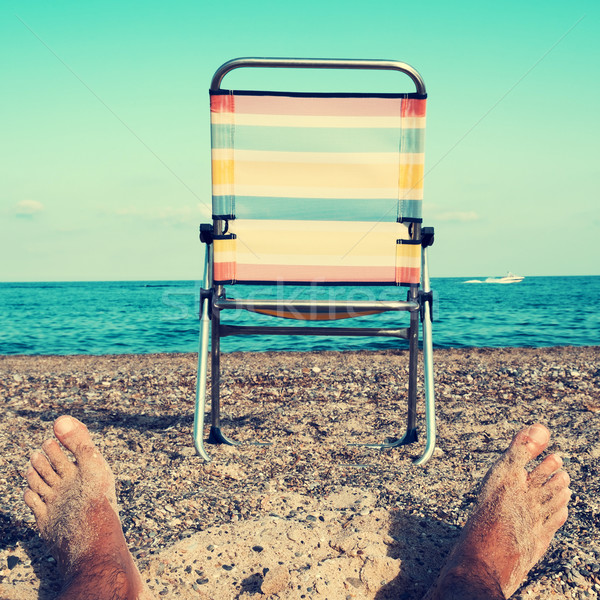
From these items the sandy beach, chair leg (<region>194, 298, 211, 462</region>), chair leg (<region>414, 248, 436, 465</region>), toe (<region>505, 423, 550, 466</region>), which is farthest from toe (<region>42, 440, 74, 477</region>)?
toe (<region>505, 423, 550, 466</region>)

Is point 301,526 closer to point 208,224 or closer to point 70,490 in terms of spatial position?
point 70,490

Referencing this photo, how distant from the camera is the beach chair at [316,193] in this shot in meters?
2.07

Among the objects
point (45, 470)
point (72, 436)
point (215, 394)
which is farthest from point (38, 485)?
point (215, 394)

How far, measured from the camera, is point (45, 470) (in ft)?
5.17

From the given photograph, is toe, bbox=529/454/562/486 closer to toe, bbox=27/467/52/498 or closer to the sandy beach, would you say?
the sandy beach

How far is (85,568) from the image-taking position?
118cm

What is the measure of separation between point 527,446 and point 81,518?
1301mm

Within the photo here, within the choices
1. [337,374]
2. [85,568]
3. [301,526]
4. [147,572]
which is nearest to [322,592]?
[301,526]

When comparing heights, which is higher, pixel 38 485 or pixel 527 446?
pixel 527 446

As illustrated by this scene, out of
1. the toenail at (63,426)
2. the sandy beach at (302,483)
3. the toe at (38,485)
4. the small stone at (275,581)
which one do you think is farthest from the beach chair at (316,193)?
the small stone at (275,581)

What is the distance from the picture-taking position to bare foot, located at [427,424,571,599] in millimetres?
1115

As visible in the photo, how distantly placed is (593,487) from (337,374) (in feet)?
7.34

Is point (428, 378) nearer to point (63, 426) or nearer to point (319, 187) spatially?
point (319, 187)

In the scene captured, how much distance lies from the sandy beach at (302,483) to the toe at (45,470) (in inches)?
5.2
